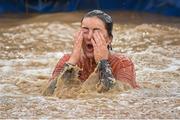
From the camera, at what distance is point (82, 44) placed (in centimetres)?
513

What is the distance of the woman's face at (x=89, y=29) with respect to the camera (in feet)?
16.7

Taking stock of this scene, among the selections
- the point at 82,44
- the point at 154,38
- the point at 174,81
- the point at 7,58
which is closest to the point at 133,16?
the point at 154,38

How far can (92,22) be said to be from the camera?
5.12m

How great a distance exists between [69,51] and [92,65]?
3581mm

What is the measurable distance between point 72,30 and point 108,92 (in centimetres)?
553

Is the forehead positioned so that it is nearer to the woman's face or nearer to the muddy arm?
the woman's face

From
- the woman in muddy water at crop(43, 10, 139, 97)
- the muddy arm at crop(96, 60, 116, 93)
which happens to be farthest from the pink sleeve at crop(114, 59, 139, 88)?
the muddy arm at crop(96, 60, 116, 93)

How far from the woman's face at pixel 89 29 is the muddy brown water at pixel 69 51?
41cm

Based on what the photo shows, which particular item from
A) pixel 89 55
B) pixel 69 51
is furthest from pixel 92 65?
pixel 69 51

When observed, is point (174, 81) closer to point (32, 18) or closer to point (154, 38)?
point (154, 38)

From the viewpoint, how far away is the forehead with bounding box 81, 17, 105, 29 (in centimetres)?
511

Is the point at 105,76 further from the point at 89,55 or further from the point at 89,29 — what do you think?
the point at 89,29

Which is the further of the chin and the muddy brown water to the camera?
the chin

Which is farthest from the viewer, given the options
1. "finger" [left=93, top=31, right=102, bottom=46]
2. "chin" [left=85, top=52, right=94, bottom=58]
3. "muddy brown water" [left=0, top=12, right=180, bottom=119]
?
"chin" [left=85, top=52, right=94, bottom=58]
